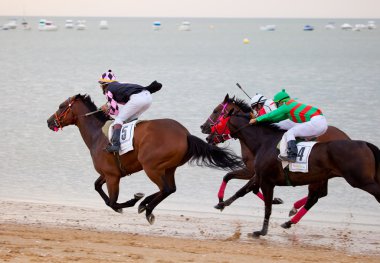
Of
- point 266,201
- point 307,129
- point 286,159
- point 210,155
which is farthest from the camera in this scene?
point 210,155

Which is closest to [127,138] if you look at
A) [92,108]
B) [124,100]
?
[124,100]

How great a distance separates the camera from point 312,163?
39.5 ft

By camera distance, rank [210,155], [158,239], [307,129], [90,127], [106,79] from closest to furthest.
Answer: [158,239], [307,129], [210,155], [106,79], [90,127]

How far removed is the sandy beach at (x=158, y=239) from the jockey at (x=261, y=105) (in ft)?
5.94

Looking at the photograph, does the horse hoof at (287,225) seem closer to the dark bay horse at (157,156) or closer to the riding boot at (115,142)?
the dark bay horse at (157,156)

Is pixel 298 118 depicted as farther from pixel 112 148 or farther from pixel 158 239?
pixel 112 148

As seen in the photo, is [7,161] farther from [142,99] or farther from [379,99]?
[379,99]

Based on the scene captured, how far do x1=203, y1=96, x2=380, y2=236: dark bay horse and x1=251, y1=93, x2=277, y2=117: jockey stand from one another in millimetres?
232

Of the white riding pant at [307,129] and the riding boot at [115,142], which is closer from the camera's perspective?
the white riding pant at [307,129]

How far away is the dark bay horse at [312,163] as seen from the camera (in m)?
11.6

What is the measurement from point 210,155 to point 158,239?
5.54 ft

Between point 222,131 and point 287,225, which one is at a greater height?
point 222,131

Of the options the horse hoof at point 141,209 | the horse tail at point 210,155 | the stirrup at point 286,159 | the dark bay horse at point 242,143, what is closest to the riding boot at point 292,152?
the stirrup at point 286,159

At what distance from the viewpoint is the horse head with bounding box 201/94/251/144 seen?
13344 mm
